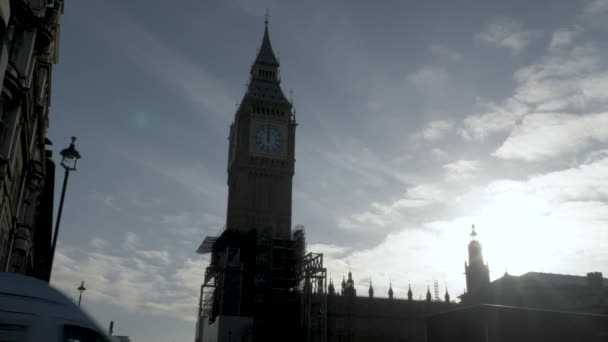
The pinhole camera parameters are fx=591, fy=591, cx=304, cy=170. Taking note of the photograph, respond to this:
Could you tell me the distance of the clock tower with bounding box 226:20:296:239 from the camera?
82688 millimetres

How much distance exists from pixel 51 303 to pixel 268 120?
3089 inches

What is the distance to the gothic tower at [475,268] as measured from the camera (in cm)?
11019

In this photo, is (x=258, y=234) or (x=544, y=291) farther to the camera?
(x=544, y=291)

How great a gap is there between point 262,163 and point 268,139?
151 inches

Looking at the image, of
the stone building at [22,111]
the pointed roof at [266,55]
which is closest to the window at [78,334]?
the stone building at [22,111]

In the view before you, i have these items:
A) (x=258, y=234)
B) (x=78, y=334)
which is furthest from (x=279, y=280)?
(x=78, y=334)

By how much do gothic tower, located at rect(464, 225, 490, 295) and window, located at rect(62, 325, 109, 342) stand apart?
4166 inches

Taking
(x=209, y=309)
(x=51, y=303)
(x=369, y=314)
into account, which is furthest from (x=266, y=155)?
(x=51, y=303)

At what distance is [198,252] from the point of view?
84.8 metres

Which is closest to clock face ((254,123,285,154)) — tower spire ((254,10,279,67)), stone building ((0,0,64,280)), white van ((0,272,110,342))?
tower spire ((254,10,279,67))

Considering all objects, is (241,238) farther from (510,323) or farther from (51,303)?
(51,303)

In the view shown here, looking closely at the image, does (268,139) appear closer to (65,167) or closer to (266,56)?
(266,56)

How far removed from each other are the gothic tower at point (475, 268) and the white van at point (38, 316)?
105890 mm

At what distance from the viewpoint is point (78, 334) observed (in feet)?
31.0
